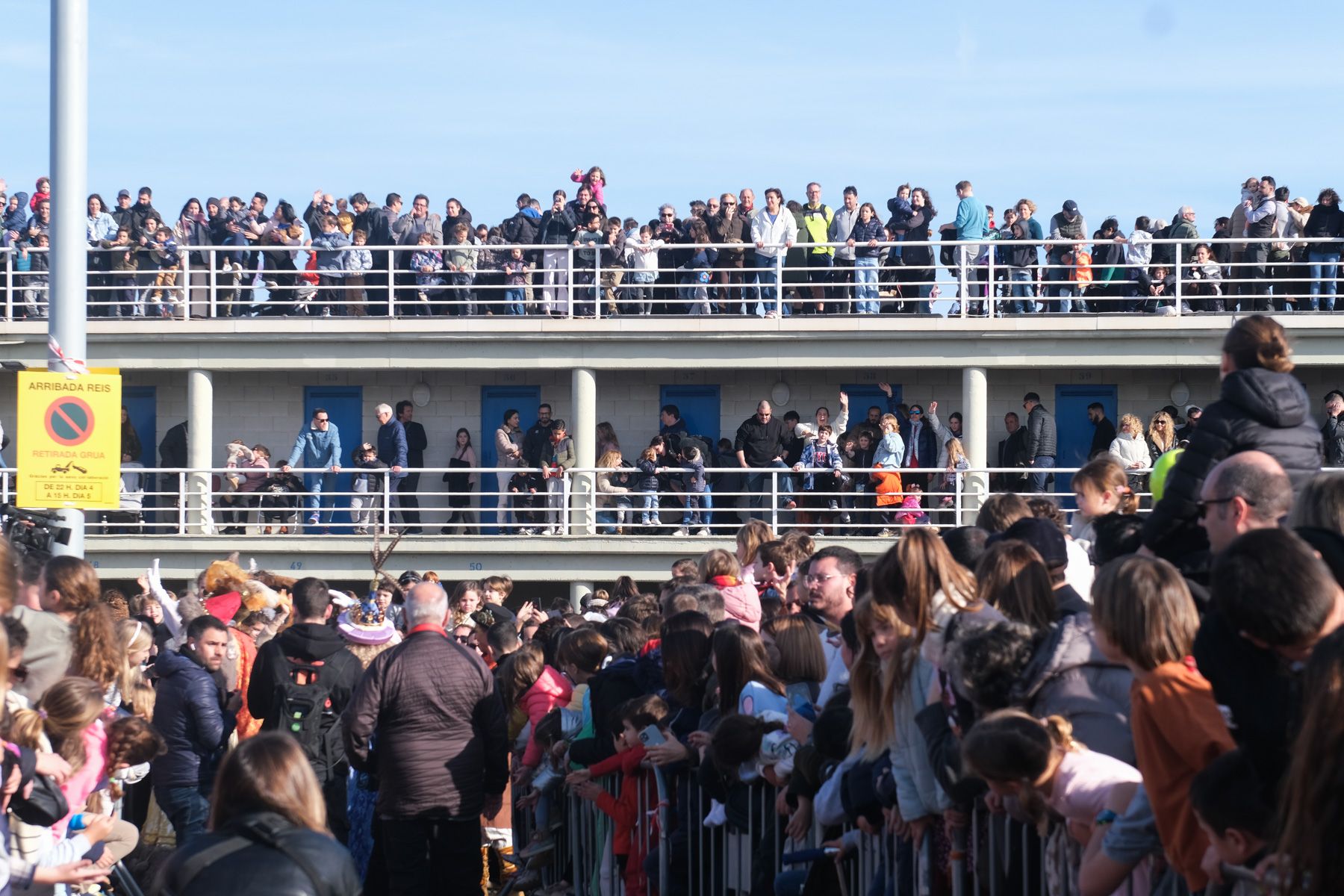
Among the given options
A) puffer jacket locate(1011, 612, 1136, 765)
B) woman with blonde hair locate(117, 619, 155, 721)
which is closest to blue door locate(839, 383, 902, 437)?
woman with blonde hair locate(117, 619, 155, 721)

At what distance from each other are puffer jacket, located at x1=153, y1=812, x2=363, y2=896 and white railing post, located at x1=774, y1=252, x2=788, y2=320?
18520 millimetres

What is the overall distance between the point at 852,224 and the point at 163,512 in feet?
38.3

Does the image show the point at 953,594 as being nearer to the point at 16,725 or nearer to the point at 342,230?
the point at 16,725

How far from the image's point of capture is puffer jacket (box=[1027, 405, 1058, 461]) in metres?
22.5

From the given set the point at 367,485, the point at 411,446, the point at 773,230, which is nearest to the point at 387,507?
the point at 367,485

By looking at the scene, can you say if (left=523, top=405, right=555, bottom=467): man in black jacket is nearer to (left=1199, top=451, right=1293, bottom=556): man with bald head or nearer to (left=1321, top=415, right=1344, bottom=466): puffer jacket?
(left=1321, top=415, right=1344, bottom=466): puffer jacket

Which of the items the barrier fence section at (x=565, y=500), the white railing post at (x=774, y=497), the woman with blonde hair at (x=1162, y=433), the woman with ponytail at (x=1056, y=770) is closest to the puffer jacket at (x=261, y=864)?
the woman with ponytail at (x=1056, y=770)

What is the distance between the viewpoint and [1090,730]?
14.7ft

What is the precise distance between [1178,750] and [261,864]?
2.27 meters

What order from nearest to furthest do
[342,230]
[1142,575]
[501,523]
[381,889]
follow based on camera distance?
[1142,575] → [381,889] → [501,523] → [342,230]

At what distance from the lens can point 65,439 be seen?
25.9ft

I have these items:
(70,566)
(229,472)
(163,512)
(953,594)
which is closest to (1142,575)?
(953,594)

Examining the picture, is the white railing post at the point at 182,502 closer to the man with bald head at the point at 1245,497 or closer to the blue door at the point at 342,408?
the blue door at the point at 342,408

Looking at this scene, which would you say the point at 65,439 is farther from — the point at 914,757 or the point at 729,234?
the point at 729,234
